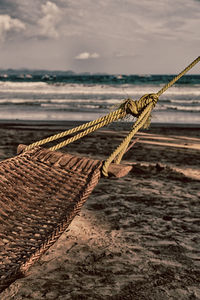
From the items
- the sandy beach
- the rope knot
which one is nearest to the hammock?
the rope knot

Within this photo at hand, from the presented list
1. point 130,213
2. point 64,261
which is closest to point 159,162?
point 130,213

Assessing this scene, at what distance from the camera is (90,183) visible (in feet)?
7.45

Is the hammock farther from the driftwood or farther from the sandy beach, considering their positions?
the sandy beach

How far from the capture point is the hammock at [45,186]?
212cm

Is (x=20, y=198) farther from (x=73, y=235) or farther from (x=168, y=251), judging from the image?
(x=168, y=251)

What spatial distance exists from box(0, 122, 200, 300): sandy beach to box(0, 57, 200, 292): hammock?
309 millimetres

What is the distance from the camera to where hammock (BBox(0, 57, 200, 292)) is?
2.12 m

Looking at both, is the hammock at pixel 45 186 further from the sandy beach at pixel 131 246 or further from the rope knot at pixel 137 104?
the sandy beach at pixel 131 246

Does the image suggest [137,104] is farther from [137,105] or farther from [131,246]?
[131,246]

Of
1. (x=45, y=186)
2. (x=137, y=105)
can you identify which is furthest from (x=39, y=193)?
(x=137, y=105)

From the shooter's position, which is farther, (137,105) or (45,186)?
(137,105)

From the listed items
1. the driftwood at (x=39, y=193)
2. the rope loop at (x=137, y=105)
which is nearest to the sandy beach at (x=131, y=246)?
the driftwood at (x=39, y=193)

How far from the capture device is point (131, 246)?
267 centimetres

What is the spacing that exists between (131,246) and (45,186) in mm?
848
